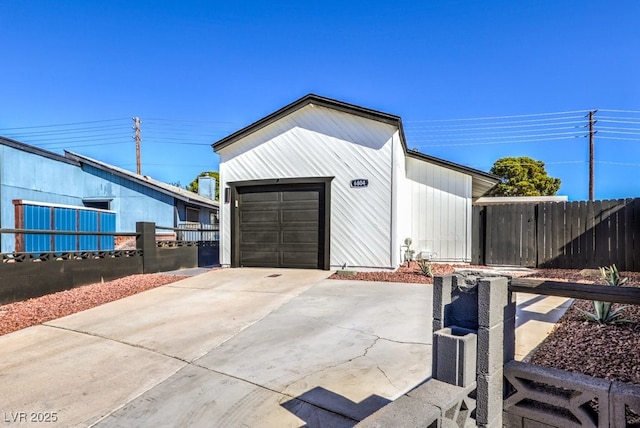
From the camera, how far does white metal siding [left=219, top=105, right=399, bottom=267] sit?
819cm

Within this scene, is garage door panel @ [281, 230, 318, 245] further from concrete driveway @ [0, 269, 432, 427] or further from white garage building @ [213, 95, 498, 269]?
concrete driveway @ [0, 269, 432, 427]

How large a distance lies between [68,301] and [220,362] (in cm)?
425

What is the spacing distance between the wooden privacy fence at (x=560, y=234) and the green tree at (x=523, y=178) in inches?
742

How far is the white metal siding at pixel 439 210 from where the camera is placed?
32.9ft

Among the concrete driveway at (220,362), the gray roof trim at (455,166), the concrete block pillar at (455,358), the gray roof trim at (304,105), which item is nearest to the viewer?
the concrete block pillar at (455,358)

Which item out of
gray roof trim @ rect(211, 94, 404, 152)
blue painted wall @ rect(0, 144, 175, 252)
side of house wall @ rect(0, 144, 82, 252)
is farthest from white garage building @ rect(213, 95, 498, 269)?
side of house wall @ rect(0, 144, 82, 252)

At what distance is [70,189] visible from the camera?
1357 cm

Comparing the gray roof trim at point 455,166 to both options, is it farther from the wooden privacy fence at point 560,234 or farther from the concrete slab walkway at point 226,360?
the concrete slab walkway at point 226,360

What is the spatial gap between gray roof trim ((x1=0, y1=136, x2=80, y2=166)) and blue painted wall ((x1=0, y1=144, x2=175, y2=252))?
9cm

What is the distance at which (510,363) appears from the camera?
208 cm

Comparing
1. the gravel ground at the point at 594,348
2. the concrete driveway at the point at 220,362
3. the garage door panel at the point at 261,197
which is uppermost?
the garage door panel at the point at 261,197

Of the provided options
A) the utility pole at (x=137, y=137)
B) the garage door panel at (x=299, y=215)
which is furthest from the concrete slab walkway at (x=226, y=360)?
the utility pole at (x=137, y=137)

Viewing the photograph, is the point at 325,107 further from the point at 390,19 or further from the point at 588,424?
the point at 588,424

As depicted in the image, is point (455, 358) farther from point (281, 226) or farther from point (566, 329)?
point (281, 226)
